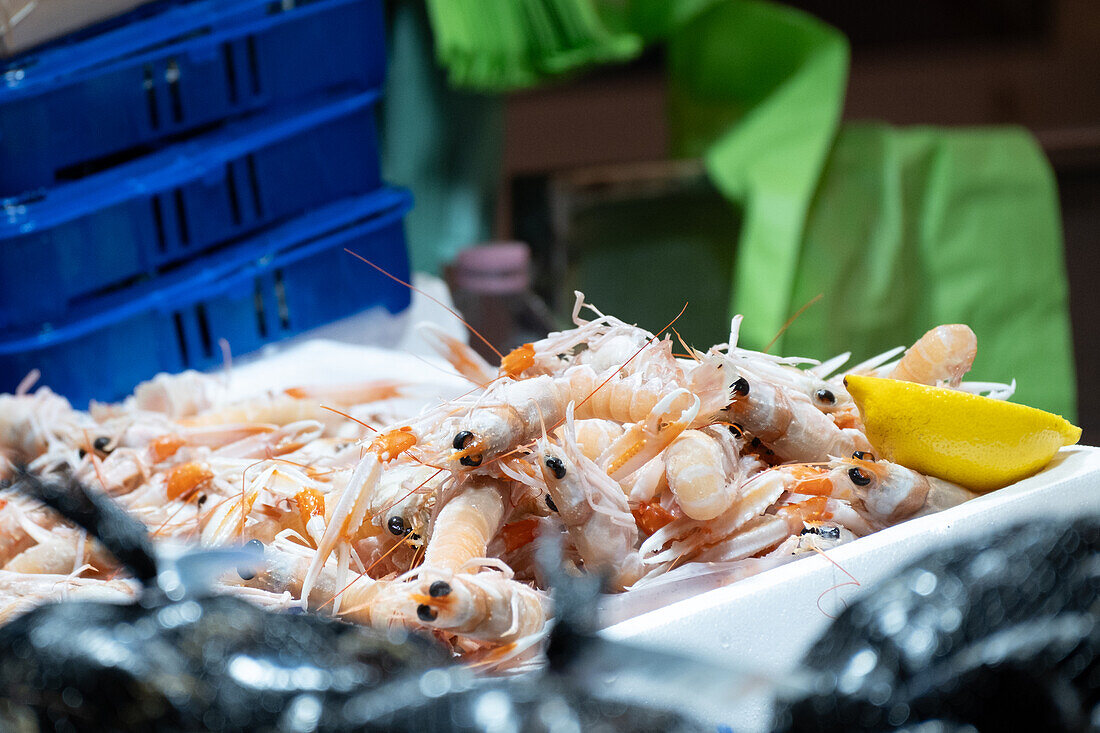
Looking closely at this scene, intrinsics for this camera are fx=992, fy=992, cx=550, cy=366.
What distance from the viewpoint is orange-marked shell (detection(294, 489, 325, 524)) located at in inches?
23.1

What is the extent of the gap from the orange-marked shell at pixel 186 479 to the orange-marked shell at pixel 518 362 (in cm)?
23

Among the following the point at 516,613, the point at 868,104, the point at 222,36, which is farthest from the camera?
the point at 868,104

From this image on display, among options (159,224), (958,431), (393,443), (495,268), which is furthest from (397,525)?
(495,268)

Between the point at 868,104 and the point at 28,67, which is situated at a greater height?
the point at 28,67

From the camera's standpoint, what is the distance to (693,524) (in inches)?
21.9

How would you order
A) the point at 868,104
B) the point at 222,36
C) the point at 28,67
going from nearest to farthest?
1. the point at 28,67
2. the point at 222,36
3. the point at 868,104

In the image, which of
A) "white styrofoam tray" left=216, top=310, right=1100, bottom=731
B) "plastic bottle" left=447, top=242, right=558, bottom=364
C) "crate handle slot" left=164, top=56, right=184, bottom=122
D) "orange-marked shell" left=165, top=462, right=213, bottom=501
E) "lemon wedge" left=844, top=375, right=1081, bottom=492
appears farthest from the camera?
"plastic bottle" left=447, top=242, right=558, bottom=364

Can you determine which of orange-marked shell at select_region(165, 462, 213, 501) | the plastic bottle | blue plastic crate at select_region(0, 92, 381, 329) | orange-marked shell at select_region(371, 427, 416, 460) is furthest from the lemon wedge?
the plastic bottle

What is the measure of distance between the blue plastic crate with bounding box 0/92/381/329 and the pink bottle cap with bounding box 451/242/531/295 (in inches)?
12.2

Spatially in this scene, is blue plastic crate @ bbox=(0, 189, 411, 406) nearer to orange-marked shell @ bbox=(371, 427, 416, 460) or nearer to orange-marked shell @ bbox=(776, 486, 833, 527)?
orange-marked shell @ bbox=(371, 427, 416, 460)

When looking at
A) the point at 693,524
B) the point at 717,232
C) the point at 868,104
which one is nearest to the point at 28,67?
the point at 693,524

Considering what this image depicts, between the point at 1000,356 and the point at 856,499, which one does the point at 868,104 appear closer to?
the point at 1000,356

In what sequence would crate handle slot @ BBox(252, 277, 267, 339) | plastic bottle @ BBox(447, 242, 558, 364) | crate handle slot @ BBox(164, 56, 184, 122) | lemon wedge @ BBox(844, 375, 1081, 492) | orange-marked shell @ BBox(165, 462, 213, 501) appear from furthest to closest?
plastic bottle @ BBox(447, 242, 558, 364), crate handle slot @ BBox(252, 277, 267, 339), crate handle slot @ BBox(164, 56, 184, 122), orange-marked shell @ BBox(165, 462, 213, 501), lemon wedge @ BBox(844, 375, 1081, 492)

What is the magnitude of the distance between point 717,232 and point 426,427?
1437mm
